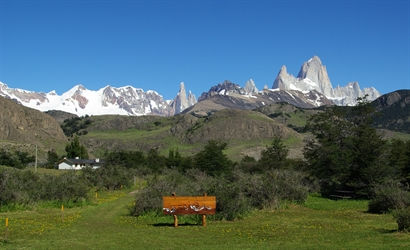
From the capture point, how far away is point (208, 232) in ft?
Result: 73.9

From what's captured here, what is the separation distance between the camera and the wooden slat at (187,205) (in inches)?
987

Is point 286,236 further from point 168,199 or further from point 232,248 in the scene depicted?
point 168,199

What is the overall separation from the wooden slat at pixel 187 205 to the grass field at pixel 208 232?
882 millimetres

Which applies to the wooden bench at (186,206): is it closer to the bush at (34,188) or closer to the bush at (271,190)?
the bush at (271,190)

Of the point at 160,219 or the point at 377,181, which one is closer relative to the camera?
the point at 160,219

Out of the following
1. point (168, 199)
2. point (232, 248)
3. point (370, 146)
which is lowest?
point (232, 248)

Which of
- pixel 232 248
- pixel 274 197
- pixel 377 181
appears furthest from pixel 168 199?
pixel 377 181

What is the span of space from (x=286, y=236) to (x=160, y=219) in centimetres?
1029

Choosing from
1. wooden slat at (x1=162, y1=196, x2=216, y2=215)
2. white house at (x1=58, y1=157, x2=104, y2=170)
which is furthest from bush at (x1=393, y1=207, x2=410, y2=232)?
white house at (x1=58, y1=157, x2=104, y2=170)

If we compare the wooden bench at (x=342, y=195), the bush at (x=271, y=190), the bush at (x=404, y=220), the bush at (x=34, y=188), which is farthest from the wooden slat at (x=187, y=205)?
the wooden bench at (x=342, y=195)

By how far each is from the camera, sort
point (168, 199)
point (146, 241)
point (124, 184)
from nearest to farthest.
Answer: point (146, 241) → point (168, 199) → point (124, 184)

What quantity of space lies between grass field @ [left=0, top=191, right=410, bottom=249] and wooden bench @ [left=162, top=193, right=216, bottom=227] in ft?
2.75

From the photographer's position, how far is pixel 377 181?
4484 centimetres

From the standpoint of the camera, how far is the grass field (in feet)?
59.5
